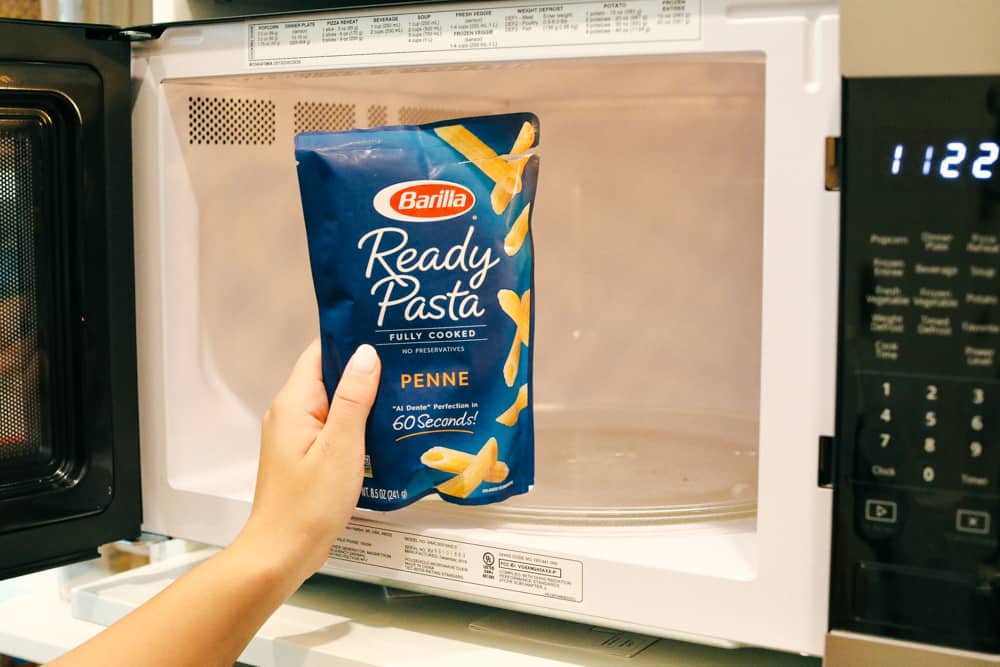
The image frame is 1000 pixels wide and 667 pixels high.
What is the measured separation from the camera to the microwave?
0.57 meters

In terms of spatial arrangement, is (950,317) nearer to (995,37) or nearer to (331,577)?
(995,37)

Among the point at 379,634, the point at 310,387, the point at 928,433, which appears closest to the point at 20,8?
the point at 310,387

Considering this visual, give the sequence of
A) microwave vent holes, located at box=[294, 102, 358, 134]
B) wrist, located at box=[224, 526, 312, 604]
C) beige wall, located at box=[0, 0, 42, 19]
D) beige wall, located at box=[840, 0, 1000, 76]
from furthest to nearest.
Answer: beige wall, located at box=[0, 0, 42, 19] → microwave vent holes, located at box=[294, 102, 358, 134] → wrist, located at box=[224, 526, 312, 604] → beige wall, located at box=[840, 0, 1000, 76]

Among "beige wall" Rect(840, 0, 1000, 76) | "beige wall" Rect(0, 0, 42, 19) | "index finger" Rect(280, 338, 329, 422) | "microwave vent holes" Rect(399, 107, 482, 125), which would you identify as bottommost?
"index finger" Rect(280, 338, 329, 422)

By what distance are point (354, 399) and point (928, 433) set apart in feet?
1.26

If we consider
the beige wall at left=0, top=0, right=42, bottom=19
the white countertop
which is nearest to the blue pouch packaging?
the white countertop

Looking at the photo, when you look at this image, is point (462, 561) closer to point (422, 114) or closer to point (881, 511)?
point (881, 511)

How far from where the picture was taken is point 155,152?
2.78 ft

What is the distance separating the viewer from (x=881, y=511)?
0.58 meters

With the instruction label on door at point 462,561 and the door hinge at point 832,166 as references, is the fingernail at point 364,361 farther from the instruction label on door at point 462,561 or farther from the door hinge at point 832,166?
the door hinge at point 832,166

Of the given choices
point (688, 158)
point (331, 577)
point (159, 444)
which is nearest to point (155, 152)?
point (159, 444)

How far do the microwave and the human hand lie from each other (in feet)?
0.20

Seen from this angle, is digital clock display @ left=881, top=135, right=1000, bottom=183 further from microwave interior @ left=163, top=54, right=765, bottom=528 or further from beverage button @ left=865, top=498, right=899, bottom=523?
microwave interior @ left=163, top=54, right=765, bottom=528

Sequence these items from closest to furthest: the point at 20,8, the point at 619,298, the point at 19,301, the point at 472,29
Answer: the point at 472,29 → the point at 19,301 → the point at 619,298 → the point at 20,8
